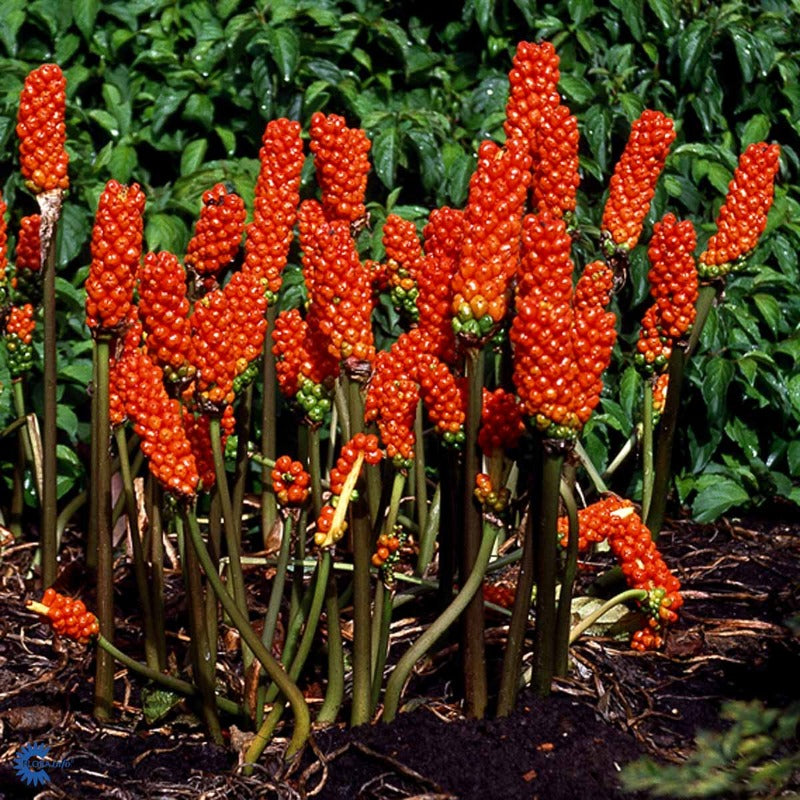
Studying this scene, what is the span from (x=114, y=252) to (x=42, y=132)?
0.53 metres

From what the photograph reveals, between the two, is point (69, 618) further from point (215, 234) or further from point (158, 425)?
point (215, 234)

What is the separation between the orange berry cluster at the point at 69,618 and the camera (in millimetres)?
2320

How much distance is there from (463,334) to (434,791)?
0.79 meters

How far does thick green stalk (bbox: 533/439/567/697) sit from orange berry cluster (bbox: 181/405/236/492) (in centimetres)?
61

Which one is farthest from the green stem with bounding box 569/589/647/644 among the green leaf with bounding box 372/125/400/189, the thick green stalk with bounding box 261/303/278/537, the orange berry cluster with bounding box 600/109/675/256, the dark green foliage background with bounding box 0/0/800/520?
the green leaf with bounding box 372/125/400/189

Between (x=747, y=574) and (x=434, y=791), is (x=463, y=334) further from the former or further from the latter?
(x=747, y=574)

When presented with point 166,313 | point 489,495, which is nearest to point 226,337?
point 166,313

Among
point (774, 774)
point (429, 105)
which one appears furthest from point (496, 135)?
point (774, 774)

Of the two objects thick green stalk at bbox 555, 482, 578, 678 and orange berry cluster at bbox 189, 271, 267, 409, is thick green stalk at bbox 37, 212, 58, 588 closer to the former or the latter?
orange berry cluster at bbox 189, 271, 267, 409

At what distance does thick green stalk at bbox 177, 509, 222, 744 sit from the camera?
2.46 m

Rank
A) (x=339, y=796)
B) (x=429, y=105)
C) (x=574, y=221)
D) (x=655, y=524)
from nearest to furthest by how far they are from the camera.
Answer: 1. (x=339, y=796)
2. (x=574, y=221)
3. (x=655, y=524)
4. (x=429, y=105)

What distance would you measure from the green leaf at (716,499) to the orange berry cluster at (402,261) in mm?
1433

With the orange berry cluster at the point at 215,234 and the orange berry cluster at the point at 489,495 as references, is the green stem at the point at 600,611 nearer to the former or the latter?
the orange berry cluster at the point at 489,495

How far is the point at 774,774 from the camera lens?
4.87 feet
